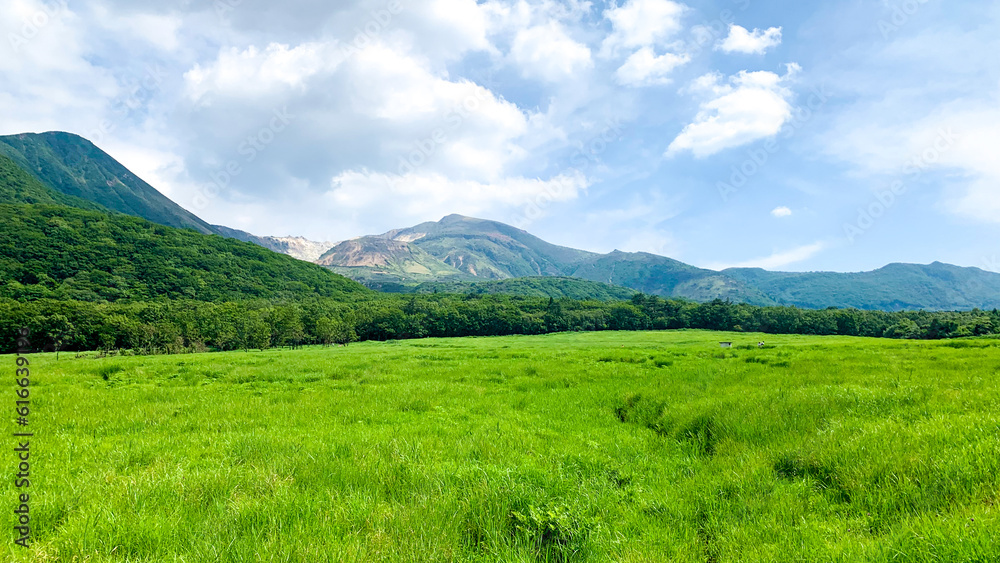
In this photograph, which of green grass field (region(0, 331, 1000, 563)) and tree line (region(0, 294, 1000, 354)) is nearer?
green grass field (region(0, 331, 1000, 563))

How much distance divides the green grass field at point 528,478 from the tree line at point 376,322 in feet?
265

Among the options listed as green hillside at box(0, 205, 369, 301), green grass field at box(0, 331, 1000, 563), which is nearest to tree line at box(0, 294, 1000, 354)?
green hillside at box(0, 205, 369, 301)

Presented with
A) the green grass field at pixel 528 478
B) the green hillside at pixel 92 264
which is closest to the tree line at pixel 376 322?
the green hillside at pixel 92 264

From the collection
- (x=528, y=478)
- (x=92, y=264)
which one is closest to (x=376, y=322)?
(x=528, y=478)

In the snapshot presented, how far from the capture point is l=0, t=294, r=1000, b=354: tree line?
82.6 metres

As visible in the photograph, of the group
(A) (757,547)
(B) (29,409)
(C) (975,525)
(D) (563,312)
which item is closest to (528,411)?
(A) (757,547)

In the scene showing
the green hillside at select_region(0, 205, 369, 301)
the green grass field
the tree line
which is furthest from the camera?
the green hillside at select_region(0, 205, 369, 301)

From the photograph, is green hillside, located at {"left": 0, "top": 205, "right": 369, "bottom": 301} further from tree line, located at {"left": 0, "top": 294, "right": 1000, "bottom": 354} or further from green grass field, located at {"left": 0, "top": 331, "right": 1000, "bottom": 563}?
green grass field, located at {"left": 0, "top": 331, "right": 1000, "bottom": 563}

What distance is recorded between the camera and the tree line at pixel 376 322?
82.6 metres

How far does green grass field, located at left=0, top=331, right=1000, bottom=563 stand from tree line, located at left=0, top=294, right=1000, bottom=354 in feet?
265

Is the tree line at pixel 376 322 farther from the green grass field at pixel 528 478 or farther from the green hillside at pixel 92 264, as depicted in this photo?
the green grass field at pixel 528 478

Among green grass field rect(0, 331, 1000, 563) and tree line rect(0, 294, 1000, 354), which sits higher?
green grass field rect(0, 331, 1000, 563)

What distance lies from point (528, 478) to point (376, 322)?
12153 centimetres

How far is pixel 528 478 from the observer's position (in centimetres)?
615
